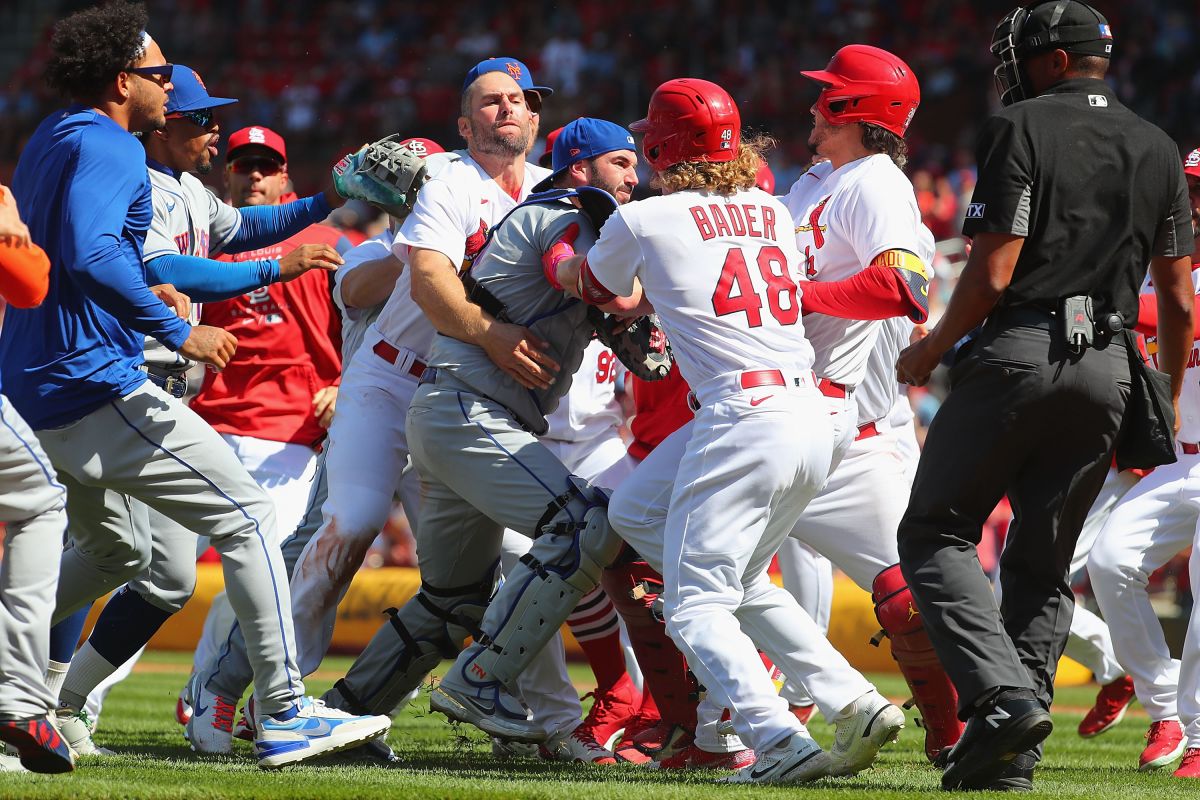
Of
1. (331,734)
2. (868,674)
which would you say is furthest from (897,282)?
(868,674)

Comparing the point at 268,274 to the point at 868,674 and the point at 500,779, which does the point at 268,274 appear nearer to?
the point at 500,779

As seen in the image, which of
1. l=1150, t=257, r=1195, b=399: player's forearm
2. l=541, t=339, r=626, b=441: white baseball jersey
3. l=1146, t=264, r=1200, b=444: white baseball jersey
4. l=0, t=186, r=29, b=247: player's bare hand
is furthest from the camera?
l=541, t=339, r=626, b=441: white baseball jersey

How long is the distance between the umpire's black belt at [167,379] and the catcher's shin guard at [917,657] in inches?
120

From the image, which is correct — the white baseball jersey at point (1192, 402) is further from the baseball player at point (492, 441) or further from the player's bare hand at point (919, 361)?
the baseball player at point (492, 441)

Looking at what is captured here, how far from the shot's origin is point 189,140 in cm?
598

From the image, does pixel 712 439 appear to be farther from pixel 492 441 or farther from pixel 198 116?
pixel 198 116

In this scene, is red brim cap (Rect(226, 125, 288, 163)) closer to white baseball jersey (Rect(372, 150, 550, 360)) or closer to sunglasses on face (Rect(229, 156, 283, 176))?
sunglasses on face (Rect(229, 156, 283, 176))

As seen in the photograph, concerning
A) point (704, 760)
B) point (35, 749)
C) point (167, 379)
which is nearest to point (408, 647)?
point (704, 760)

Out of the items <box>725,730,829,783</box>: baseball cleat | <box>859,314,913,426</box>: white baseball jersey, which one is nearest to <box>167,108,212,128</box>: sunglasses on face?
<box>859,314,913,426</box>: white baseball jersey

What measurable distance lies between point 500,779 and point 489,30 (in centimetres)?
2099

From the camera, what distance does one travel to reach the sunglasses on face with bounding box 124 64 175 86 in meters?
5.04

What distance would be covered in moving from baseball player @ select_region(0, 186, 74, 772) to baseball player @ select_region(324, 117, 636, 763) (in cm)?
147

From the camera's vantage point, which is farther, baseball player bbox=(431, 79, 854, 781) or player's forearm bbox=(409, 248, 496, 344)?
player's forearm bbox=(409, 248, 496, 344)

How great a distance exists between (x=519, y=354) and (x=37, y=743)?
2.12m
